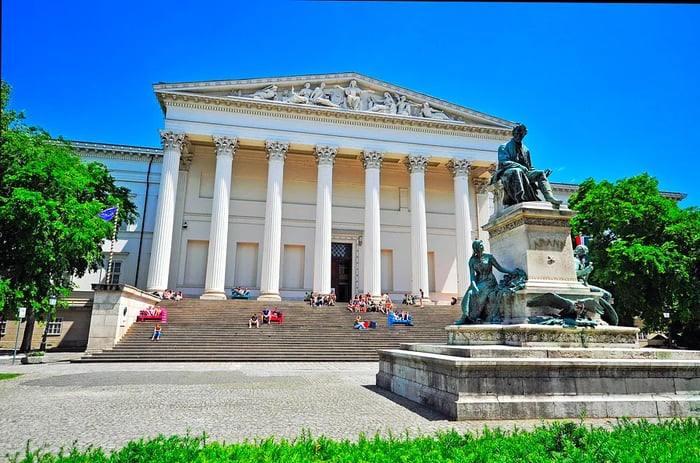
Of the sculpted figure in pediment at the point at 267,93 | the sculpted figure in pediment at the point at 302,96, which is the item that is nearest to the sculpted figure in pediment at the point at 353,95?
the sculpted figure in pediment at the point at 302,96

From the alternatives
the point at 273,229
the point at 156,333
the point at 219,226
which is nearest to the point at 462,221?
the point at 273,229

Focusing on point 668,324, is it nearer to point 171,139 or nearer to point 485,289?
point 485,289

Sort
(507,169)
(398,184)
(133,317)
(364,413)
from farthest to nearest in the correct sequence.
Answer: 1. (398,184)
2. (133,317)
3. (507,169)
4. (364,413)

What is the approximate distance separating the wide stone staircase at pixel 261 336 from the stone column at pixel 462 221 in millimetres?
6059

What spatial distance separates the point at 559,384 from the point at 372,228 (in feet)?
90.9

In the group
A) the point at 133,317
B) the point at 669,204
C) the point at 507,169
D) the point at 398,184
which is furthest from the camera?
the point at 398,184

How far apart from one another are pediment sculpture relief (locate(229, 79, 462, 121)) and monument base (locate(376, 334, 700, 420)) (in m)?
31.9

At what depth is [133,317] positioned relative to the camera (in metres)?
23.4

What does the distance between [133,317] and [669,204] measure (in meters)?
32.7

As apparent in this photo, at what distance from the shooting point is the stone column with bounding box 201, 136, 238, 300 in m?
30.7

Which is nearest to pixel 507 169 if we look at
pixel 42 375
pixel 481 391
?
pixel 481 391

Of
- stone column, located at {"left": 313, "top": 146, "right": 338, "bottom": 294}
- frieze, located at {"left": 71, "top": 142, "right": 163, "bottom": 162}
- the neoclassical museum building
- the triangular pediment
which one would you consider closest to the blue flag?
the neoclassical museum building

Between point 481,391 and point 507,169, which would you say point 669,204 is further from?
point 481,391

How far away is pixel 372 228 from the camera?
3412cm
